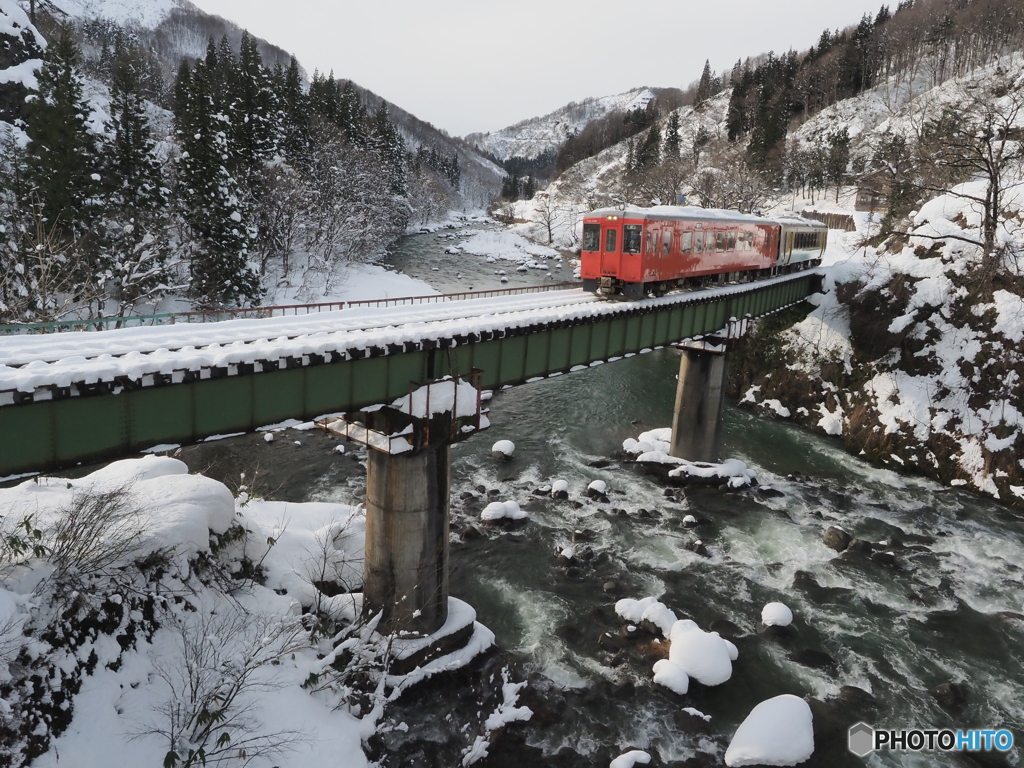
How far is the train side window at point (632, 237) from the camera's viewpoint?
20828 mm

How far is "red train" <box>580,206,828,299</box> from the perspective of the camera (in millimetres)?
21031

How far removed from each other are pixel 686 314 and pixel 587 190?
111m

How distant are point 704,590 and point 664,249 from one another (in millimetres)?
11851

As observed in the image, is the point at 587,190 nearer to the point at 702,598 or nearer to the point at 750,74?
the point at 750,74

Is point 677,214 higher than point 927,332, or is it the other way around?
point 677,214

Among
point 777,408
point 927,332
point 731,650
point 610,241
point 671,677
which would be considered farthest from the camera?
point 777,408

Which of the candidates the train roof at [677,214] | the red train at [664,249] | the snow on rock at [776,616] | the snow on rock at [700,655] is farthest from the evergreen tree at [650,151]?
the snow on rock at [700,655]

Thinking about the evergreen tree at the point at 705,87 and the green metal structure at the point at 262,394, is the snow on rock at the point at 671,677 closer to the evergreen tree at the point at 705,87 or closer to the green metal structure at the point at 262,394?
the green metal structure at the point at 262,394

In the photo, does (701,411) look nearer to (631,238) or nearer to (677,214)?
(677,214)

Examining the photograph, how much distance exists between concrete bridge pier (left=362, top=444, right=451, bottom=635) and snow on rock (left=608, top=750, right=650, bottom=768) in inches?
187

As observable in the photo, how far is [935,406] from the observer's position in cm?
2730

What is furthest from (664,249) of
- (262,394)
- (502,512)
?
(262,394)

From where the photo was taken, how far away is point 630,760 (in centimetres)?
Result: 1129

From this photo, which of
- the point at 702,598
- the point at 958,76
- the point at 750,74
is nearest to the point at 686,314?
the point at 702,598
